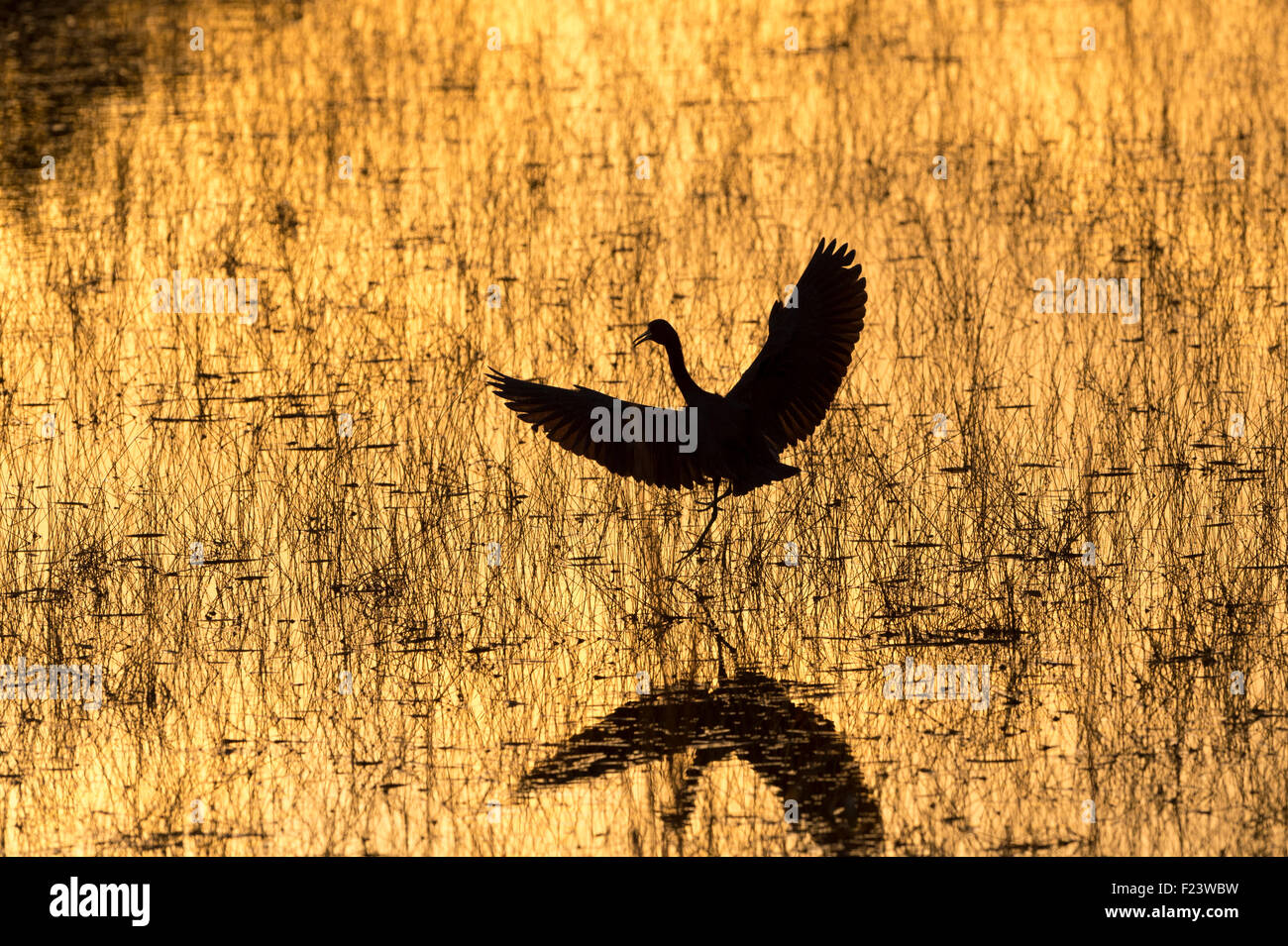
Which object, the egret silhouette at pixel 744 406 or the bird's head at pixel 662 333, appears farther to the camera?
the bird's head at pixel 662 333

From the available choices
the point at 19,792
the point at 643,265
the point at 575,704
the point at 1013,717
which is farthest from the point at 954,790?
the point at 643,265

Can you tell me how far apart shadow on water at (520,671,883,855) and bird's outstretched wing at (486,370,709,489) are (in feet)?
3.83

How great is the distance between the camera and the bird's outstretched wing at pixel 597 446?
8242 millimetres

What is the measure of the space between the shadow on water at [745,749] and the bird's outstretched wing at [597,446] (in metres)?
1.17

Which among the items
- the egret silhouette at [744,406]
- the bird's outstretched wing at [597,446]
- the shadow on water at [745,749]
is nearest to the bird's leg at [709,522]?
the egret silhouette at [744,406]

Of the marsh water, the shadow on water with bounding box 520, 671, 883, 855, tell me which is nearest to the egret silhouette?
the marsh water

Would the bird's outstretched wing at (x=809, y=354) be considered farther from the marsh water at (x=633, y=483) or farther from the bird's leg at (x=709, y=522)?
the marsh water at (x=633, y=483)

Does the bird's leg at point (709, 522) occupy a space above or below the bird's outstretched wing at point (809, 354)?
below

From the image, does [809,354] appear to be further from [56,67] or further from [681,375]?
[56,67]

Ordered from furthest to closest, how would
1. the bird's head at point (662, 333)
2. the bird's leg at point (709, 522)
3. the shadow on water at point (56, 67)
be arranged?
the shadow on water at point (56, 67), the bird's head at point (662, 333), the bird's leg at point (709, 522)

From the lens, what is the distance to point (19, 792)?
268 inches

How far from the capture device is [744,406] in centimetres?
848

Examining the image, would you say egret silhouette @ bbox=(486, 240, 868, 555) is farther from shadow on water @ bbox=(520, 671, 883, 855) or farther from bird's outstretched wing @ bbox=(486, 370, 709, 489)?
shadow on water @ bbox=(520, 671, 883, 855)

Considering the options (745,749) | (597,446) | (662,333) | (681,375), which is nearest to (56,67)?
(662,333)
